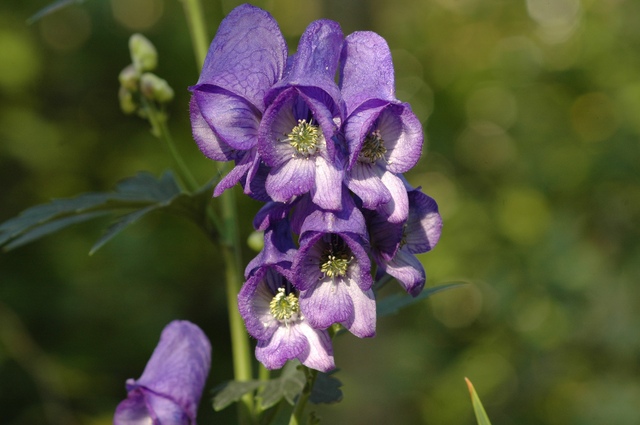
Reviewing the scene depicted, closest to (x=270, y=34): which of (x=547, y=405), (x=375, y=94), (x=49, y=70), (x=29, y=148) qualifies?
(x=375, y=94)

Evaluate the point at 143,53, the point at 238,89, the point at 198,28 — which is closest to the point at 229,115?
the point at 238,89

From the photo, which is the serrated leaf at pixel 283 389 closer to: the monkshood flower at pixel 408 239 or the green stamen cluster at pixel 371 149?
the monkshood flower at pixel 408 239

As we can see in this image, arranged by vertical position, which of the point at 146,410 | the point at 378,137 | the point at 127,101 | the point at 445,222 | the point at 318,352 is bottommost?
the point at 445,222

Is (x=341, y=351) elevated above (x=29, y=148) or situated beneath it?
situated beneath

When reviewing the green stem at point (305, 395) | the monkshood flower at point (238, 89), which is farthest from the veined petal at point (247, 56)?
the green stem at point (305, 395)

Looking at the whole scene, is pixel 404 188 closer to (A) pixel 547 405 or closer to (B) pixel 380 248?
(B) pixel 380 248

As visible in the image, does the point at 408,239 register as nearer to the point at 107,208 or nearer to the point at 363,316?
the point at 363,316

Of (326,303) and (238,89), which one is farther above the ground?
(238,89)

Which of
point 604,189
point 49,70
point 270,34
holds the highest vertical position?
point 270,34
